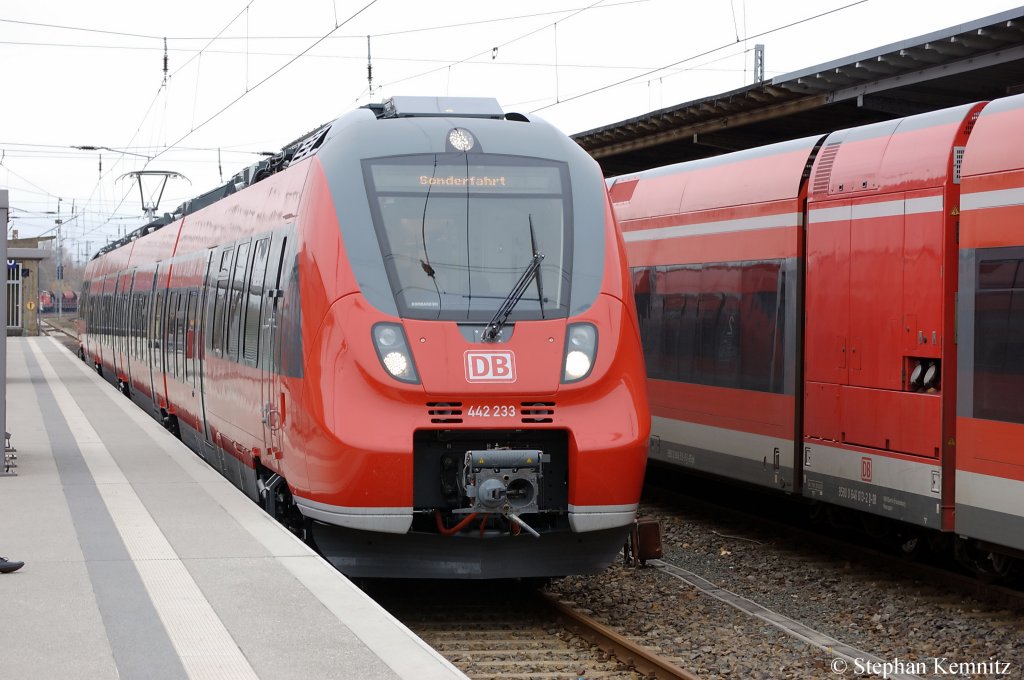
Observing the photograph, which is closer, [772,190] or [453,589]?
[453,589]

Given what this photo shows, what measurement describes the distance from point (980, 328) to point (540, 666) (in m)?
3.52

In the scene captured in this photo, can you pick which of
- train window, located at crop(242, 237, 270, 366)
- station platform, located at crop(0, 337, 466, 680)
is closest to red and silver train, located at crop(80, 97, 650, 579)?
train window, located at crop(242, 237, 270, 366)

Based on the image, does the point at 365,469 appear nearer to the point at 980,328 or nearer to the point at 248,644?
the point at 248,644

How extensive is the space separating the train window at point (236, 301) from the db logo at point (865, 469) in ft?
16.5

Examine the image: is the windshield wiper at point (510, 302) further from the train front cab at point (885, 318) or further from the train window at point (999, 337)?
the train window at point (999, 337)

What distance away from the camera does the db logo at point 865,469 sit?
9.46m

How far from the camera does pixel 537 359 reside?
25.8ft

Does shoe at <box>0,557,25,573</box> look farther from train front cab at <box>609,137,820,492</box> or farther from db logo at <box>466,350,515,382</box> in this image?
train front cab at <box>609,137,820,492</box>

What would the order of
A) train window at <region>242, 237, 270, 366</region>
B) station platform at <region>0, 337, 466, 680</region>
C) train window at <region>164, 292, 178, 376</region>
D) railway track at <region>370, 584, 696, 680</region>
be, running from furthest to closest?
1. train window at <region>164, 292, 178, 376</region>
2. train window at <region>242, 237, 270, 366</region>
3. railway track at <region>370, 584, 696, 680</region>
4. station platform at <region>0, 337, 466, 680</region>

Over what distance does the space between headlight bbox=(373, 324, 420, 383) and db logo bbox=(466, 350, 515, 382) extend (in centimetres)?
33

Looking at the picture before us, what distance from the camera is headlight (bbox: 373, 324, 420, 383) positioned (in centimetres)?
770

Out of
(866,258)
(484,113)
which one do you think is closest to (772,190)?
(866,258)

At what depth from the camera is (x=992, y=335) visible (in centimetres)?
805

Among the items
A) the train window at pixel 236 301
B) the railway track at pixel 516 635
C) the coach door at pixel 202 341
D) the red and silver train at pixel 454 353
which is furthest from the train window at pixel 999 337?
the coach door at pixel 202 341
